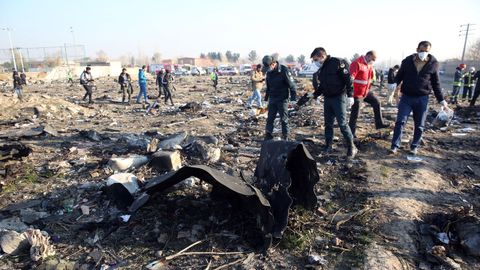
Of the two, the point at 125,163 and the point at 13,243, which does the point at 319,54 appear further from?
the point at 13,243

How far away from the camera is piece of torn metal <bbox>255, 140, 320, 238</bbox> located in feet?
8.96

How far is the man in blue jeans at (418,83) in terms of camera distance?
4586mm

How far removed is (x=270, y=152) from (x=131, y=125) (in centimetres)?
634

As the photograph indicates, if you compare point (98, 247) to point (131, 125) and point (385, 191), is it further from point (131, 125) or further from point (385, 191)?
point (131, 125)

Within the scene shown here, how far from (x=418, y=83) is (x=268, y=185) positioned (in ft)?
10.0

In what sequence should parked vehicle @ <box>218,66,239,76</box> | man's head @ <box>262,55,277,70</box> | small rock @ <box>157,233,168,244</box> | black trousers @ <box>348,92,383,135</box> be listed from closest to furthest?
small rock @ <box>157,233,168,244</box>, man's head @ <box>262,55,277,70</box>, black trousers @ <box>348,92,383,135</box>, parked vehicle @ <box>218,66,239,76</box>

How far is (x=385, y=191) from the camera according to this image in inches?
146

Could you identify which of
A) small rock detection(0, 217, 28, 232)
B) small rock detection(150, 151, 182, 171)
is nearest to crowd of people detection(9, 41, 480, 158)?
small rock detection(150, 151, 182, 171)

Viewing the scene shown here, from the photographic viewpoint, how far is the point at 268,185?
10.1 feet

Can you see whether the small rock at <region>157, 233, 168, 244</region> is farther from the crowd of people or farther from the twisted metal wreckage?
the crowd of people

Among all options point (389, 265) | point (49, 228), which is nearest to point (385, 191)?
point (389, 265)

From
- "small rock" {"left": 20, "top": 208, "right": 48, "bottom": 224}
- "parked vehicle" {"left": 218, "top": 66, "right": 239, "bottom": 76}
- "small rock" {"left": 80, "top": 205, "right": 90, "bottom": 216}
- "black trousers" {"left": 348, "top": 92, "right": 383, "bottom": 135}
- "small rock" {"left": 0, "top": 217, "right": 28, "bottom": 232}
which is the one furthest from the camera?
"parked vehicle" {"left": 218, "top": 66, "right": 239, "bottom": 76}

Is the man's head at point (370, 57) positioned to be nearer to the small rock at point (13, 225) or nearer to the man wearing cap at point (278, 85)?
the man wearing cap at point (278, 85)

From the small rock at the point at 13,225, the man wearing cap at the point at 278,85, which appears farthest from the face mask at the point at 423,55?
the small rock at the point at 13,225
